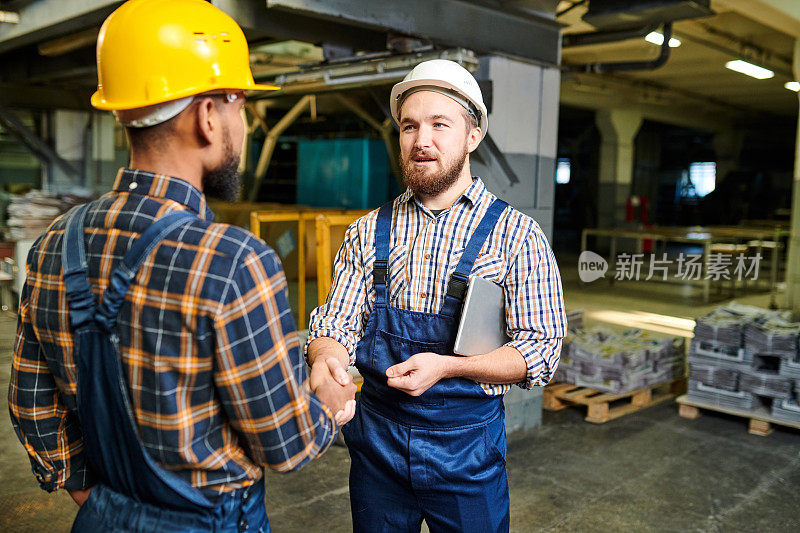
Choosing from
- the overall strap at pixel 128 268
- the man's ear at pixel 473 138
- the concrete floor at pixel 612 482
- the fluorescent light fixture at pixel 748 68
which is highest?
the fluorescent light fixture at pixel 748 68

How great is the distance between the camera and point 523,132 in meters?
5.30

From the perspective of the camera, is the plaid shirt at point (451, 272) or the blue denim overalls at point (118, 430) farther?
the plaid shirt at point (451, 272)

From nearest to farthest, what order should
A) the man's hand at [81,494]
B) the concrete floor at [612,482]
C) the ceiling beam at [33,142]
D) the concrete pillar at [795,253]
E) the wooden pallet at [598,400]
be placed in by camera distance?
the man's hand at [81,494]
the concrete floor at [612,482]
the wooden pallet at [598,400]
the concrete pillar at [795,253]
the ceiling beam at [33,142]

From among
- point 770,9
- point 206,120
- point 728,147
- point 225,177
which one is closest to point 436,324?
point 225,177

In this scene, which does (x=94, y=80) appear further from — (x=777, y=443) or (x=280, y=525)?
(x=777, y=443)

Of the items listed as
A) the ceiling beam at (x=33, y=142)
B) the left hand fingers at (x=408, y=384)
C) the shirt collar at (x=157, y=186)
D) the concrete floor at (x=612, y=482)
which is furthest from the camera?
the ceiling beam at (x=33, y=142)

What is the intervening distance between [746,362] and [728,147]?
64.2ft

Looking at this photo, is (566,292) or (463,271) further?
(566,292)

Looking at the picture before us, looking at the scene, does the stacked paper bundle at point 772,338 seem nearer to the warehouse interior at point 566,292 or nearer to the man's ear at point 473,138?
the warehouse interior at point 566,292

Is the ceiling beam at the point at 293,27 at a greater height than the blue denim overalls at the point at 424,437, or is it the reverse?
the ceiling beam at the point at 293,27

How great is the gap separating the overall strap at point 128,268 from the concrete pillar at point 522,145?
3966 mm

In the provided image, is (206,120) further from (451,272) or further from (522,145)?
(522,145)

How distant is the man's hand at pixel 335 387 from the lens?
5.37 feet

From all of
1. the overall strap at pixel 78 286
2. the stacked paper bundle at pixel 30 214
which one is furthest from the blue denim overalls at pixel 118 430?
the stacked paper bundle at pixel 30 214
